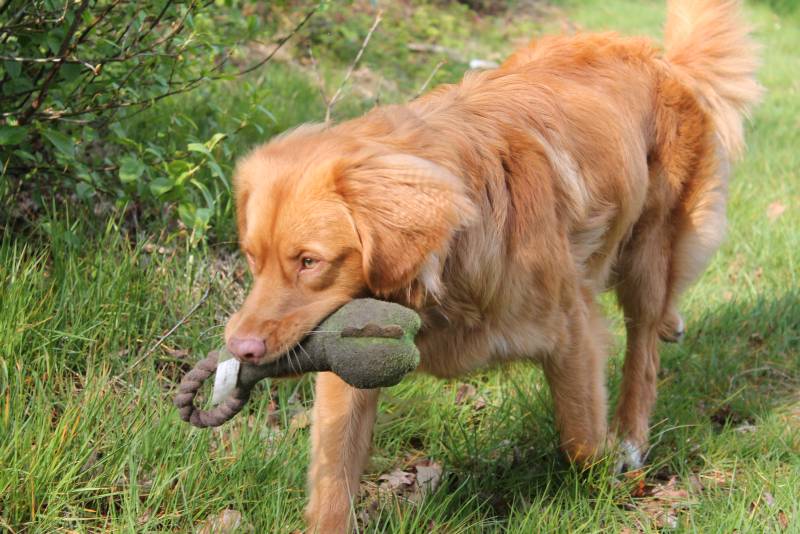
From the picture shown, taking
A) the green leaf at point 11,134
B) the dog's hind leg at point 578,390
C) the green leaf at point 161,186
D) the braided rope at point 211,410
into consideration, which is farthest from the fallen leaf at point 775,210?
the green leaf at point 11,134

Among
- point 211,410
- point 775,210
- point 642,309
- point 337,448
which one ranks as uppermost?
point 211,410

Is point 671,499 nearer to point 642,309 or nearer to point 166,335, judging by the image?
point 642,309

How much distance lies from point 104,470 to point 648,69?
2.87m

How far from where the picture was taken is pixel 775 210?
6547 mm

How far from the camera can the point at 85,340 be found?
3516 mm

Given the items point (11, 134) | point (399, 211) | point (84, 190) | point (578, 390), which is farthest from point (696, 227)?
point (11, 134)

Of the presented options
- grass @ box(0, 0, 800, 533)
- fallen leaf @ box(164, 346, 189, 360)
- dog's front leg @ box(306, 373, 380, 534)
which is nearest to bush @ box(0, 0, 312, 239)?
grass @ box(0, 0, 800, 533)

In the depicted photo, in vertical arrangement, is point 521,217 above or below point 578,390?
above

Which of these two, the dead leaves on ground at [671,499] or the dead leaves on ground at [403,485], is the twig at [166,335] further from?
the dead leaves on ground at [671,499]

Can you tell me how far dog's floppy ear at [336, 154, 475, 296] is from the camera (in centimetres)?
268

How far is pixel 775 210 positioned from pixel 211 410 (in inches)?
197

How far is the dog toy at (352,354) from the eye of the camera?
2600mm

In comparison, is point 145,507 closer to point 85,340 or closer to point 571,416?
point 85,340

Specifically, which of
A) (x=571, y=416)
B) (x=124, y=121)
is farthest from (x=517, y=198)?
(x=124, y=121)
